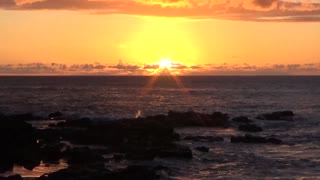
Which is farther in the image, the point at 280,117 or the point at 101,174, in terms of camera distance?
the point at 280,117

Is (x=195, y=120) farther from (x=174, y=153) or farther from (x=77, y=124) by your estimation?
(x=174, y=153)

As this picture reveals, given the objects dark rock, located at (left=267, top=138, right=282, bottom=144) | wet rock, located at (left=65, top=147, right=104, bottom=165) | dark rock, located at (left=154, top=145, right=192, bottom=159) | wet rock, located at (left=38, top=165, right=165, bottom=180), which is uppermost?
dark rock, located at (left=267, top=138, right=282, bottom=144)

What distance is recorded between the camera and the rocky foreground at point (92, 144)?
111 ft

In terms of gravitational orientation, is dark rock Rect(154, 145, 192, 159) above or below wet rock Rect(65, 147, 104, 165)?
above

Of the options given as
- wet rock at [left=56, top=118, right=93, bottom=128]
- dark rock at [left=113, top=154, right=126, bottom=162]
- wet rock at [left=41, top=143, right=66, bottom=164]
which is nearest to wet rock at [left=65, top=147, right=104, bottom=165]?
wet rock at [left=41, top=143, right=66, bottom=164]

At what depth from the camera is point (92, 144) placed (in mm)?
47875

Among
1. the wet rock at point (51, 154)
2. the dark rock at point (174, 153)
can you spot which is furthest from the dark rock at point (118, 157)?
the wet rock at point (51, 154)

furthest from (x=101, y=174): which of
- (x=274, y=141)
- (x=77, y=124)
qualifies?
(x=77, y=124)

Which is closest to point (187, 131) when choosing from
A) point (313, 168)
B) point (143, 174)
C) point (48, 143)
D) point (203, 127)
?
point (203, 127)

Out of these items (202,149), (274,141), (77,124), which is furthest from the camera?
(77,124)

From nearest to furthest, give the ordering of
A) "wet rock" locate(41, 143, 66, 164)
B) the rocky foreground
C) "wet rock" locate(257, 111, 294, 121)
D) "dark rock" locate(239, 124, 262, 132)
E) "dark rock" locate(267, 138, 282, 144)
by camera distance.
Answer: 1. the rocky foreground
2. "wet rock" locate(41, 143, 66, 164)
3. "dark rock" locate(267, 138, 282, 144)
4. "dark rock" locate(239, 124, 262, 132)
5. "wet rock" locate(257, 111, 294, 121)

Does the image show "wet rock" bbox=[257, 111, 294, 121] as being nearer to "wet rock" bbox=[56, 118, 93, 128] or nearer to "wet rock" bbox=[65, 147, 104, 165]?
"wet rock" bbox=[56, 118, 93, 128]

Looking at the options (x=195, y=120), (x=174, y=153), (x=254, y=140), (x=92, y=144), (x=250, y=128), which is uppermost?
(x=195, y=120)

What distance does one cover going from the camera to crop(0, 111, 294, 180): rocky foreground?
111 ft
